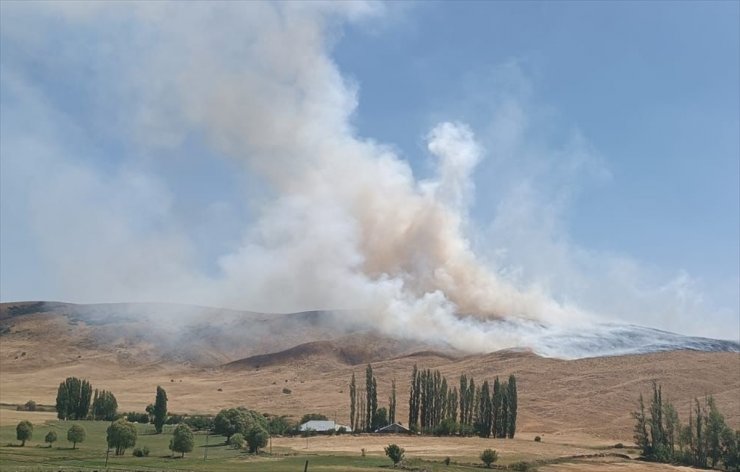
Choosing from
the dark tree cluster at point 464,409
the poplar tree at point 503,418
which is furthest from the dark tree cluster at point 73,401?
the poplar tree at point 503,418

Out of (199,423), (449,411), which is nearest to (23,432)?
(199,423)

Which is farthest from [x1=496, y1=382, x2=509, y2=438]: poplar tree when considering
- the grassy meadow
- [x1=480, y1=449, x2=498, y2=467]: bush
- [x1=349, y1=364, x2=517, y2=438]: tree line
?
[x1=480, y1=449, x2=498, y2=467]: bush

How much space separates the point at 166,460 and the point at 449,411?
6286 cm

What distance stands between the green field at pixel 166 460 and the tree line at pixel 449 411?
3777 centimetres

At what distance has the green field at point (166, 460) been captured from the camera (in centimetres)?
5831

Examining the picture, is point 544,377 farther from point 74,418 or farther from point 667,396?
point 74,418

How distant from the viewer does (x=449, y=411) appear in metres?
119

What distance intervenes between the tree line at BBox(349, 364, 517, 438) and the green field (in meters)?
37.8

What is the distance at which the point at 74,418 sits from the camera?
4658 inches

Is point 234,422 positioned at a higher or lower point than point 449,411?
lower

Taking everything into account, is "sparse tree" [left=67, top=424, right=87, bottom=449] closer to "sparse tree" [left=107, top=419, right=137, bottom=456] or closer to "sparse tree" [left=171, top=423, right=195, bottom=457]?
"sparse tree" [left=107, top=419, right=137, bottom=456]

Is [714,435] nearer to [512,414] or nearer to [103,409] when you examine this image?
[512,414]

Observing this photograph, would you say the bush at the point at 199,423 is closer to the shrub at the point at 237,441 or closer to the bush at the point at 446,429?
the shrub at the point at 237,441

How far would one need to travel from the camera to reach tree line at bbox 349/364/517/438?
11294 centimetres
